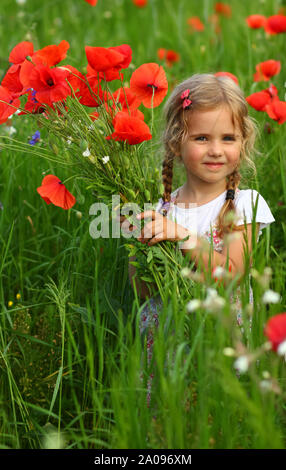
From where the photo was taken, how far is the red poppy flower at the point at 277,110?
1794mm

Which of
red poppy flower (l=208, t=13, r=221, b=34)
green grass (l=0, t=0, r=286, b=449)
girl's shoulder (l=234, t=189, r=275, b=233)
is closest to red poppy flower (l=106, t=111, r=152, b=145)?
green grass (l=0, t=0, r=286, b=449)

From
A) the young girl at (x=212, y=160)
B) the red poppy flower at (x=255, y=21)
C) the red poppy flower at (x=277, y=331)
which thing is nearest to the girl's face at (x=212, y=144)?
the young girl at (x=212, y=160)

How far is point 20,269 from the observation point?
6.37 feet

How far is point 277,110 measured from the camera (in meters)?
1.80

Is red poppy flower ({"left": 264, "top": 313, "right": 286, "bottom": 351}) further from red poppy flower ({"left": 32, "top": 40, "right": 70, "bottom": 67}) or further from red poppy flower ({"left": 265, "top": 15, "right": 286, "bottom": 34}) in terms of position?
red poppy flower ({"left": 265, "top": 15, "right": 286, "bottom": 34})

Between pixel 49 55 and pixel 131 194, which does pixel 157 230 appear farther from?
pixel 49 55

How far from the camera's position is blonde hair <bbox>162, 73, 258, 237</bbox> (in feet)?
5.50

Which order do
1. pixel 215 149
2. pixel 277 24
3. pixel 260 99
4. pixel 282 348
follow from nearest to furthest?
1. pixel 282 348
2. pixel 215 149
3. pixel 260 99
4. pixel 277 24

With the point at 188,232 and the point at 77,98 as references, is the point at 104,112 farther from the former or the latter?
the point at 188,232

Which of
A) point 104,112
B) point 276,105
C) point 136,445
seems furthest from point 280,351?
point 276,105

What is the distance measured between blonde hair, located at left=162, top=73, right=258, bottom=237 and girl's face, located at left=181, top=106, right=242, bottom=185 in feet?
0.06

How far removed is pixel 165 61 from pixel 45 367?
186 centimetres

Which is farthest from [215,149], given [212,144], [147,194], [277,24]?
[277,24]

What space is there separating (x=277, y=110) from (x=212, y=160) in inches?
11.5
